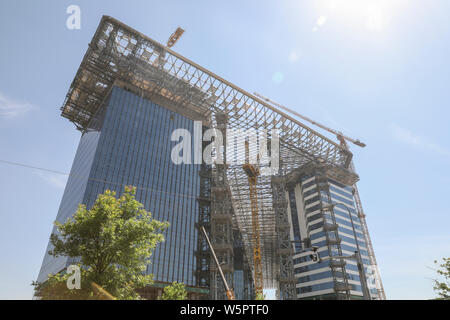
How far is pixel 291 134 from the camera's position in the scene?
7950 centimetres

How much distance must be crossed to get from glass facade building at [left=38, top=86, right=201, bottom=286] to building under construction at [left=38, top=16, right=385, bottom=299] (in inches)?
9.6

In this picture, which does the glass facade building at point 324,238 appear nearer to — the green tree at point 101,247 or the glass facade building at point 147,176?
the glass facade building at point 147,176

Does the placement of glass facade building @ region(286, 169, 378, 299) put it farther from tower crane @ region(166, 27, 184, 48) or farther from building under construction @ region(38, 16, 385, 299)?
tower crane @ region(166, 27, 184, 48)

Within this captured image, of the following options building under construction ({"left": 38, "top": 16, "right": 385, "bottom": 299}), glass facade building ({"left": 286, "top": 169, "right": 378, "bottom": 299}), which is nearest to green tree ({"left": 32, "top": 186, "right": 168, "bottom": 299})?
building under construction ({"left": 38, "top": 16, "right": 385, "bottom": 299})

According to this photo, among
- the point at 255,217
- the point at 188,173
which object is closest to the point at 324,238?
the point at 255,217

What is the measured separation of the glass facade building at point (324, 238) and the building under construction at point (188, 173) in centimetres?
33

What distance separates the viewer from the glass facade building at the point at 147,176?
59.5 metres

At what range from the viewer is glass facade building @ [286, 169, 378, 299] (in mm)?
73200

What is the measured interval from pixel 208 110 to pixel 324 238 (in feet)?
157

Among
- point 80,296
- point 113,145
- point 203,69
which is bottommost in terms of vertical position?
point 80,296

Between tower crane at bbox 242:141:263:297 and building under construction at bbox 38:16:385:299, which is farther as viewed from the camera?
tower crane at bbox 242:141:263:297
